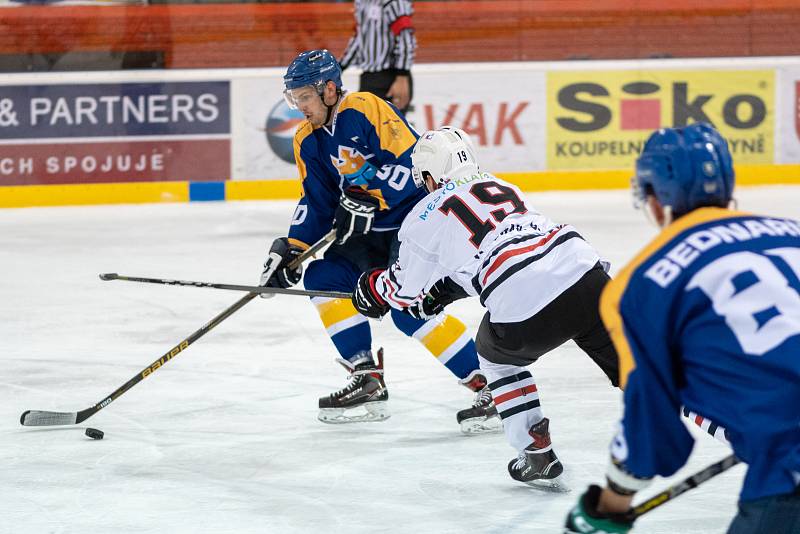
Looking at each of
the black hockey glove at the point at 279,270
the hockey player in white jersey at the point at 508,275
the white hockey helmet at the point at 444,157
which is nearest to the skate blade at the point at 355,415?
the black hockey glove at the point at 279,270

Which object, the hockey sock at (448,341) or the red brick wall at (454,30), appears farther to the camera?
the red brick wall at (454,30)

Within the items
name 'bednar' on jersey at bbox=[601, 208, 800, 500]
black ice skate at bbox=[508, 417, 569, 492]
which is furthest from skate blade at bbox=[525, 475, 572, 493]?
name 'bednar' on jersey at bbox=[601, 208, 800, 500]

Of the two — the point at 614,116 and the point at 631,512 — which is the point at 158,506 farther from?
the point at 614,116

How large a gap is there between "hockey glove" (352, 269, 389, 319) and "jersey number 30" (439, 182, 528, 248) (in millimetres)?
352

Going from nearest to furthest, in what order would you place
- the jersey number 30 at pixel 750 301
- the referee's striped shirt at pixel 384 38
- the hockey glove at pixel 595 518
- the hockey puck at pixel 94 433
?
the jersey number 30 at pixel 750 301 < the hockey glove at pixel 595 518 < the hockey puck at pixel 94 433 < the referee's striped shirt at pixel 384 38

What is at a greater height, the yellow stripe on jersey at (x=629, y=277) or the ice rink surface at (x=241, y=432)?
the yellow stripe on jersey at (x=629, y=277)

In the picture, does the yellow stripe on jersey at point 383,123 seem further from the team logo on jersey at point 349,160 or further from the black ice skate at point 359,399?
the black ice skate at point 359,399

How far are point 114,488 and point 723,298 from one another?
189 cm

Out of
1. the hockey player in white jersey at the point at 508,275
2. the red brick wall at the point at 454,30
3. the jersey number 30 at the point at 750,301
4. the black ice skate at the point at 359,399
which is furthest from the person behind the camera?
the red brick wall at the point at 454,30

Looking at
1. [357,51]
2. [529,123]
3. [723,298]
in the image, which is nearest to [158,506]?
[723,298]

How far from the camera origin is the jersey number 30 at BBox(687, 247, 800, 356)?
1.55m

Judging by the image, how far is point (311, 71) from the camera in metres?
3.64

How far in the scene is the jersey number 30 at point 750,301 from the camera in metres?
1.55

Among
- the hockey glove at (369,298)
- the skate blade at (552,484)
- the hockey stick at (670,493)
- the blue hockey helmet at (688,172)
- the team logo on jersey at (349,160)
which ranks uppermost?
the blue hockey helmet at (688,172)
